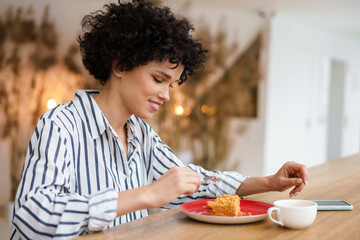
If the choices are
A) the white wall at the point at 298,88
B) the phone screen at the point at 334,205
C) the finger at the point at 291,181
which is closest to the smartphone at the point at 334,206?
the phone screen at the point at 334,205

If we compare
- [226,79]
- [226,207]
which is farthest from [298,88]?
[226,207]

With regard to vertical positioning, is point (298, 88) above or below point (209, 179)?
above

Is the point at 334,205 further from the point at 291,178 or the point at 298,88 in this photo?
the point at 298,88

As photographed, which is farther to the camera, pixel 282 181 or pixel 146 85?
pixel 282 181

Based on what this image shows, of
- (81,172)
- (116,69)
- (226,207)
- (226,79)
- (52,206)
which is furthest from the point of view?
(226,79)

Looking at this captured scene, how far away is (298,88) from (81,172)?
18.0 feet

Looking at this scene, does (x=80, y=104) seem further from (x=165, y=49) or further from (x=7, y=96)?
(x=7, y=96)

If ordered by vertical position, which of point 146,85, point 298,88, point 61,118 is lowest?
point 61,118

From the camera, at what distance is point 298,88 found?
20.9 feet

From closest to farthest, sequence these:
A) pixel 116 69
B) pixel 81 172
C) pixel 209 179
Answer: pixel 81 172 → pixel 116 69 → pixel 209 179

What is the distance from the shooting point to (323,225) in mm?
1204

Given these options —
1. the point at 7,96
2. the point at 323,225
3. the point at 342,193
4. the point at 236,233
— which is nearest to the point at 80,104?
the point at 236,233

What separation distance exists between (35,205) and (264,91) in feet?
15.8

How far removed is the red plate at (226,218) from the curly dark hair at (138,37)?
498mm
